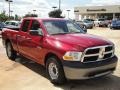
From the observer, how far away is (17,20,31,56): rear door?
9.16 meters

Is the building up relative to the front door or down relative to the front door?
up

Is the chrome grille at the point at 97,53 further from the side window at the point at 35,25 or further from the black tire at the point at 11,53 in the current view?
the black tire at the point at 11,53

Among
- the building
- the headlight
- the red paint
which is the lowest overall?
the headlight

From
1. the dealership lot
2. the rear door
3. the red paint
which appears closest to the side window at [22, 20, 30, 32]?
the rear door

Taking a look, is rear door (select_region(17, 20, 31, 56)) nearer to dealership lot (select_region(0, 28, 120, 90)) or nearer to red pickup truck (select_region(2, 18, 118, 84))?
red pickup truck (select_region(2, 18, 118, 84))

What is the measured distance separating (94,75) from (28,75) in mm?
2430

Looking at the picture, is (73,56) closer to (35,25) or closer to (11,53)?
(35,25)

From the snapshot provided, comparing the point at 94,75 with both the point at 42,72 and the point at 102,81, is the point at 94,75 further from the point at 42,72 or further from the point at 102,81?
the point at 42,72

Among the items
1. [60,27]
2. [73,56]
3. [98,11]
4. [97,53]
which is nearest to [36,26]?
[60,27]

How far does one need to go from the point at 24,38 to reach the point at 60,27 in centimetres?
144

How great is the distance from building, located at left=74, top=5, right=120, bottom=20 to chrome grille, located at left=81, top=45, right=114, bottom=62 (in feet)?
271

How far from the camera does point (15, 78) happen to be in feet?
26.9

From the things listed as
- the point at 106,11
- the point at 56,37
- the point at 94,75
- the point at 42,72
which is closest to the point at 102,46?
the point at 94,75

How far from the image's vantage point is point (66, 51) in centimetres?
691
